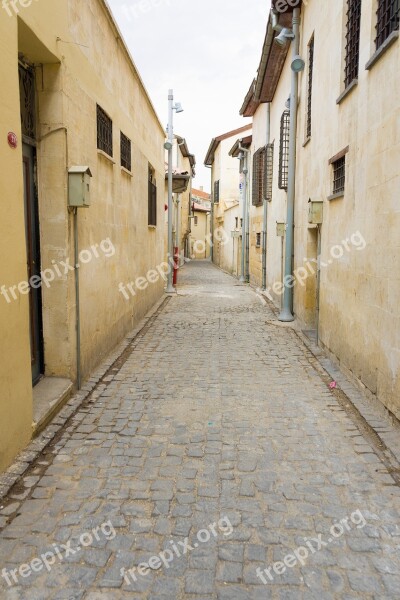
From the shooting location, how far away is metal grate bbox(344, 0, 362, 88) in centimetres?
638

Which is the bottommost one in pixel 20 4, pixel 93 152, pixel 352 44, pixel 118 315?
pixel 118 315

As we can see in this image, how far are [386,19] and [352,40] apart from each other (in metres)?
1.67

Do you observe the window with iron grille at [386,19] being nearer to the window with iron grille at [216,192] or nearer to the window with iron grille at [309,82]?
the window with iron grille at [309,82]

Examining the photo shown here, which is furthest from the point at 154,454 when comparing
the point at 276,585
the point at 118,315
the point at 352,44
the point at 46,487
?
the point at 352,44

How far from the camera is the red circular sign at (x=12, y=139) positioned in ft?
12.0

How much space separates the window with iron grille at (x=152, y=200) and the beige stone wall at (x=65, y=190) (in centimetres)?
291

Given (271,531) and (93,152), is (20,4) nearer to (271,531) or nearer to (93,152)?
(93,152)

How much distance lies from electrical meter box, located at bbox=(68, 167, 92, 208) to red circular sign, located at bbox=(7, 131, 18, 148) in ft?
4.40

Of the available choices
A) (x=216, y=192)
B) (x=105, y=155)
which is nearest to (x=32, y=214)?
(x=105, y=155)

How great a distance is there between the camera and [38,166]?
510 cm

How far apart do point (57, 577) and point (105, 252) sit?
5007mm

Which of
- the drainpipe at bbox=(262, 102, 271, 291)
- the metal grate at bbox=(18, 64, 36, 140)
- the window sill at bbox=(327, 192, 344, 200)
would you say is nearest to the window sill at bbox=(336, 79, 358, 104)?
the window sill at bbox=(327, 192, 344, 200)

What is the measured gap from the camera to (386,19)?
5082mm

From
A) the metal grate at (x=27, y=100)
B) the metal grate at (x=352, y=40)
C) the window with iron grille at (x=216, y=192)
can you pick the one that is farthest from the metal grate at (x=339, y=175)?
the window with iron grille at (x=216, y=192)
